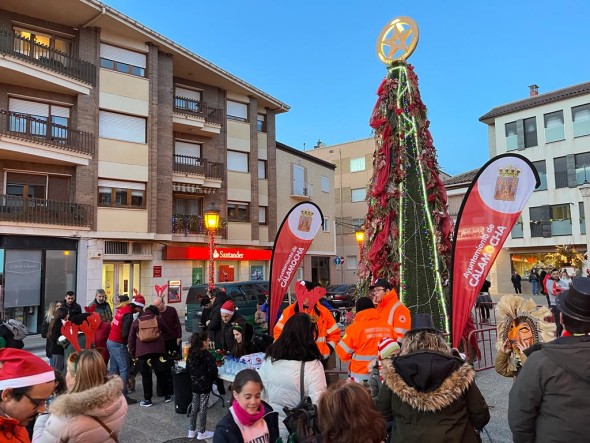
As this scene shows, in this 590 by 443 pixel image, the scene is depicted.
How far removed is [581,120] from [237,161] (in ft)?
75.2

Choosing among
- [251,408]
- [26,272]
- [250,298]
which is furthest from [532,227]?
[251,408]

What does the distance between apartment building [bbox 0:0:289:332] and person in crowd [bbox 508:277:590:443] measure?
736 inches

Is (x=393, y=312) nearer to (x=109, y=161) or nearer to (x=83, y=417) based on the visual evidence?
(x=83, y=417)

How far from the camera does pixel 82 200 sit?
1952 centimetres

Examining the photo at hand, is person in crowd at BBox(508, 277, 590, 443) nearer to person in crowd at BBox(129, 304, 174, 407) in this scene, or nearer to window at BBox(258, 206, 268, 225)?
person in crowd at BBox(129, 304, 174, 407)

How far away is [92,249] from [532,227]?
92.5ft

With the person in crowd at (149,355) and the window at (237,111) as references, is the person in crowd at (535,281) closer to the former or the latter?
the window at (237,111)

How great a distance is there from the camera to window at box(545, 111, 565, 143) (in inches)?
1228

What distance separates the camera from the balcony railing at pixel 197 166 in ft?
78.8

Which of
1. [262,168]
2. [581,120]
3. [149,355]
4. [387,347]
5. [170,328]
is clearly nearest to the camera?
[387,347]

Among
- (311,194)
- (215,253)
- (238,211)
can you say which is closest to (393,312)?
(215,253)

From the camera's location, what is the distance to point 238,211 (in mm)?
26781

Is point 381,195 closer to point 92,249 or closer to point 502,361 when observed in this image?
point 502,361

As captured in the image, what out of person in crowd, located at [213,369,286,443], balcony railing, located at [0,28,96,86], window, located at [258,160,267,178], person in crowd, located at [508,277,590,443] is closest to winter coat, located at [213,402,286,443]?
person in crowd, located at [213,369,286,443]
